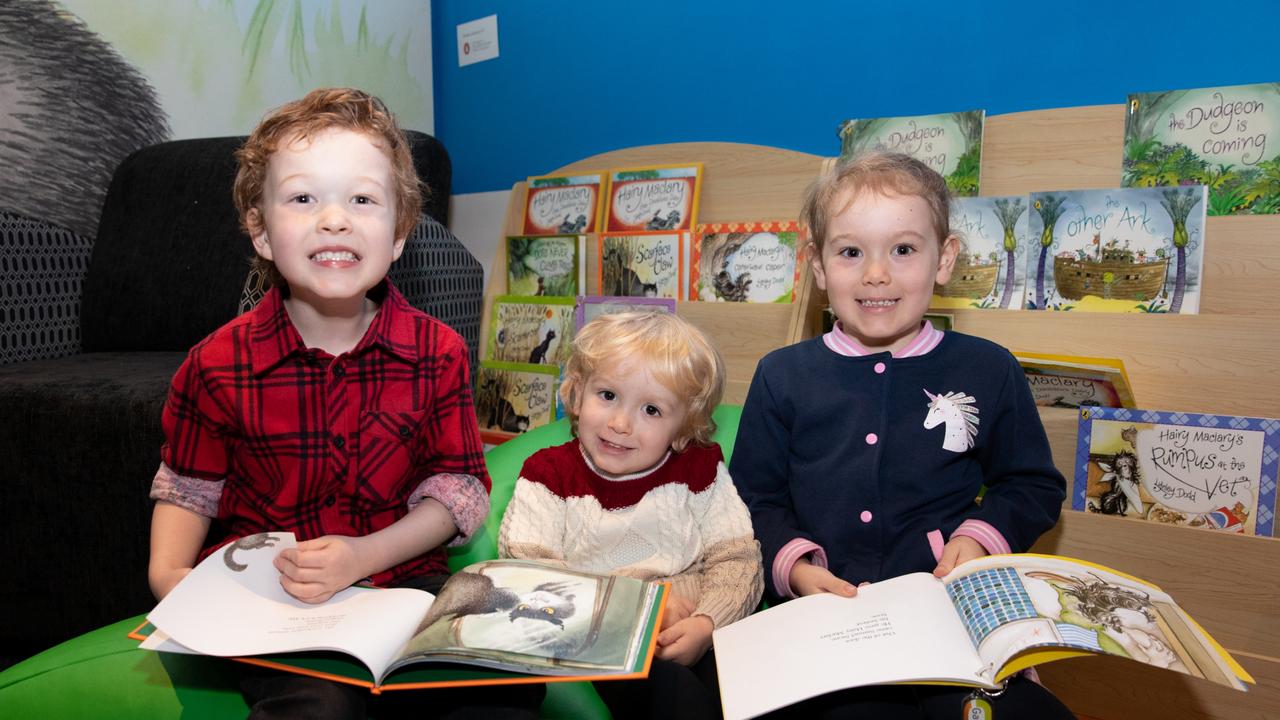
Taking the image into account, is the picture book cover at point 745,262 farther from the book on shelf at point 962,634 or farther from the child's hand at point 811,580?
the book on shelf at point 962,634

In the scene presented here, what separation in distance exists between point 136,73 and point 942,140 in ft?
6.57

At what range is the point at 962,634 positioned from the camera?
33.8 inches

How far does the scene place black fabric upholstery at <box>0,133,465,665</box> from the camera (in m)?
1.36

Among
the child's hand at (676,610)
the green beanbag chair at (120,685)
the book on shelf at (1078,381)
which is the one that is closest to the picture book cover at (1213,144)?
the book on shelf at (1078,381)

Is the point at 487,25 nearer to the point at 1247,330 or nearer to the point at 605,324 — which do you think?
the point at 605,324

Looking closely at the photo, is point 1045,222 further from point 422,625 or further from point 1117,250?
point 422,625

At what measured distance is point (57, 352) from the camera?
1822 mm

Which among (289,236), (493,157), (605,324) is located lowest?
(605,324)

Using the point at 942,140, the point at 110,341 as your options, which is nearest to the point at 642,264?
the point at 942,140

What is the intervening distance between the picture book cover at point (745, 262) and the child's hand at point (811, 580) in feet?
2.67

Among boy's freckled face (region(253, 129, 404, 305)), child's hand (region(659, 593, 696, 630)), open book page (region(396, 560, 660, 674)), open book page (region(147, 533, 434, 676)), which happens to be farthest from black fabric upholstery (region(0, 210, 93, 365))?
child's hand (region(659, 593, 696, 630))

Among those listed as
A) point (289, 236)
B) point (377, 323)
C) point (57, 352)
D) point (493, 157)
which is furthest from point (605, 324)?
point (493, 157)

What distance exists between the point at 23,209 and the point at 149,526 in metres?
1.19

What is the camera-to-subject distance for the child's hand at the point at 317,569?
36.3 inches
